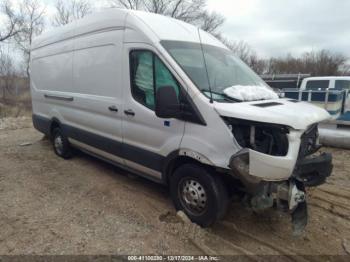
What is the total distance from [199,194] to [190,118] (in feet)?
3.00

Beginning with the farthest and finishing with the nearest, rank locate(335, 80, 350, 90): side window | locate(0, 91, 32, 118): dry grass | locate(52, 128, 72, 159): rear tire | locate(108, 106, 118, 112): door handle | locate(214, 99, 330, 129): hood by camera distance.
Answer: locate(0, 91, 32, 118): dry grass → locate(335, 80, 350, 90): side window → locate(52, 128, 72, 159): rear tire → locate(108, 106, 118, 112): door handle → locate(214, 99, 330, 129): hood

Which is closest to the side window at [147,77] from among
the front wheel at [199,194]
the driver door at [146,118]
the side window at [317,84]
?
the driver door at [146,118]

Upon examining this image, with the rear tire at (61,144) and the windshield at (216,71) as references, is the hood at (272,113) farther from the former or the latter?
the rear tire at (61,144)

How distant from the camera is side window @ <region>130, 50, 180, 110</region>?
3455mm

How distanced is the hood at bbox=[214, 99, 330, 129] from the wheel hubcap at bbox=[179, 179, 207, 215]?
0.98 metres

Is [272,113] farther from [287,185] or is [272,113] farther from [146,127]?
[146,127]

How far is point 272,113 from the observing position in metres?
2.80

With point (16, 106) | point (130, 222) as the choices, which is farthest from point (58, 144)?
point (16, 106)

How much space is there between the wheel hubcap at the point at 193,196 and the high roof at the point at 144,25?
1.81 m

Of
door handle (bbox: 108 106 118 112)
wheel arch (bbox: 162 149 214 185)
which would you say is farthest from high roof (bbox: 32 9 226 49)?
wheel arch (bbox: 162 149 214 185)

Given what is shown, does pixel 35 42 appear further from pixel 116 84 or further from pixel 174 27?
pixel 174 27

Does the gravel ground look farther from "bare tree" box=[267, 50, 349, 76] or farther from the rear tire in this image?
"bare tree" box=[267, 50, 349, 76]

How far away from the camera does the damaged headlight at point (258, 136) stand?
9.34ft

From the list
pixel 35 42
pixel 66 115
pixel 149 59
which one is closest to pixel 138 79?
pixel 149 59
